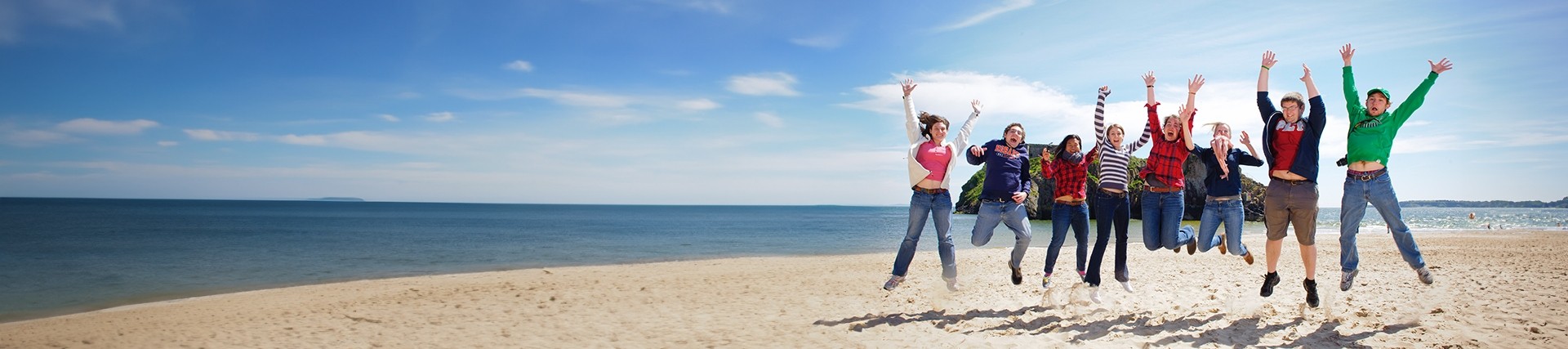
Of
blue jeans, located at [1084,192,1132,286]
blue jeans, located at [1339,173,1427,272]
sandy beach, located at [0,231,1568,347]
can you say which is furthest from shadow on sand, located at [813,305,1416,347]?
blue jeans, located at [1339,173,1427,272]

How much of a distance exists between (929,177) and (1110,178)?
5.77 feet

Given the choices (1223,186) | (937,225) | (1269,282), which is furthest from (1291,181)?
(937,225)

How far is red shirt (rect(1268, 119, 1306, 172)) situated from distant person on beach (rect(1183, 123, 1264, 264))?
21 centimetres

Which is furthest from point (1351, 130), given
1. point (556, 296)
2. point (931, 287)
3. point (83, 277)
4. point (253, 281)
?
point (83, 277)

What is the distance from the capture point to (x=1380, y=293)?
836 centimetres

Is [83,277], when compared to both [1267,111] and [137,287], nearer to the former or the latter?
[137,287]

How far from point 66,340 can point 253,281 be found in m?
10.1

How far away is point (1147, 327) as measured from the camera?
700 centimetres

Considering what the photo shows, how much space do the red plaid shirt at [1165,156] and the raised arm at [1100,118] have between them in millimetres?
428

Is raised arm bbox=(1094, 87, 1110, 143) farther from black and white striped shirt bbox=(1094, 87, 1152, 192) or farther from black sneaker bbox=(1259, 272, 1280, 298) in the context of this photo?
black sneaker bbox=(1259, 272, 1280, 298)

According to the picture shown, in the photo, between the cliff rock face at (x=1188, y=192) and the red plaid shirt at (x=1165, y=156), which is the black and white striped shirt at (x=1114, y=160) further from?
the cliff rock face at (x=1188, y=192)

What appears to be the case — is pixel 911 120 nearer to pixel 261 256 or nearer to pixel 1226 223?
pixel 1226 223

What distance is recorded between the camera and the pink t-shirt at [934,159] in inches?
287

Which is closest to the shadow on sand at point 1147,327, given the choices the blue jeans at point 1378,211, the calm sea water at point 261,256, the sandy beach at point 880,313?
the sandy beach at point 880,313
